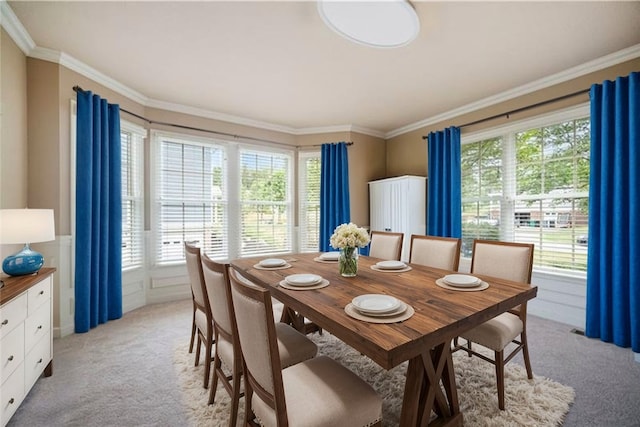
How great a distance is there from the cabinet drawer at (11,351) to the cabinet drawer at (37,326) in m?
0.07

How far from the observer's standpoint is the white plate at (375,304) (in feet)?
3.86

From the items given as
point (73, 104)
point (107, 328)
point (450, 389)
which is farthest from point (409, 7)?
point (107, 328)

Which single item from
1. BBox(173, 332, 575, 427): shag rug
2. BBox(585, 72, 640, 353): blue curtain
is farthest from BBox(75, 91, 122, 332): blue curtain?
BBox(585, 72, 640, 353): blue curtain

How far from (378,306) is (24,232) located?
2.25 metres

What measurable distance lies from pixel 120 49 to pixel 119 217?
163 cm

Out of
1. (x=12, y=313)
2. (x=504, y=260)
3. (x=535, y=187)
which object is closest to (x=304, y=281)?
(x=504, y=260)

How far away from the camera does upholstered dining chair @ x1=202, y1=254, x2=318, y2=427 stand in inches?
53.3

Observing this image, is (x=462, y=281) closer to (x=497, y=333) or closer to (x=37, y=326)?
(x=497, y=333)

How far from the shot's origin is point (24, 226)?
1781mm

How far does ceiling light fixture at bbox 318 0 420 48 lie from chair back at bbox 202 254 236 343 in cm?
171

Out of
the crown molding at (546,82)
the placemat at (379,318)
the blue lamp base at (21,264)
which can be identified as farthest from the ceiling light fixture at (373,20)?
the blue lamp base at (21,264)

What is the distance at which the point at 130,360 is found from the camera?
221cm

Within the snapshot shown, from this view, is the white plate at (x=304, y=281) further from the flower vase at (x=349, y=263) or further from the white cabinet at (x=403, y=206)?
the white cabinet at (x=403, y=206)

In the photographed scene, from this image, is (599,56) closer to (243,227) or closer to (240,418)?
(240,418)
